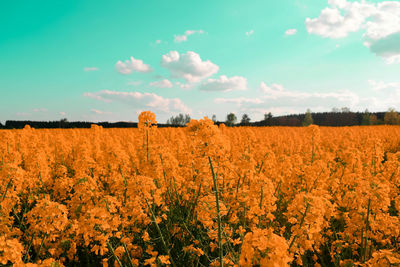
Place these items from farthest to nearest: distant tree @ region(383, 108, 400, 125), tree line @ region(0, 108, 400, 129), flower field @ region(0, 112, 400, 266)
→ distant tree @ region(383, 108, 400, 125), tree line @ region(0, 108, 400, 129), flower field @ region(0, 112, 400, 266)

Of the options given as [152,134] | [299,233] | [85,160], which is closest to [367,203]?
[299,233]

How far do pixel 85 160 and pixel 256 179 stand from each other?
13.4 feet

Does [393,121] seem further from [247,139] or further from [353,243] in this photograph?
[353,243]

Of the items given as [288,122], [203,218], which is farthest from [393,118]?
[203,218]

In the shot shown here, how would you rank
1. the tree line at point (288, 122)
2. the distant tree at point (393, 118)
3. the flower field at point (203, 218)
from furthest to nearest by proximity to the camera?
the distant tree at point (393, 118), the tree line at point (288, 122), the flower field at point (203, 218)

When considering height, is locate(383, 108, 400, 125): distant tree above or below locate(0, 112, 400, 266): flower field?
Result: above

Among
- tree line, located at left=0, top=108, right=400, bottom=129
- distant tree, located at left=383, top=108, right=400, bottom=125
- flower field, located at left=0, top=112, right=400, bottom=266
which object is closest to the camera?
flower field, located at left=0, top=112, right=400, bottom=266

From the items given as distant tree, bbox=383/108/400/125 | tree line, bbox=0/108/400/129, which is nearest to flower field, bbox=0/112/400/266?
tree line, bbox=0/108/400/129


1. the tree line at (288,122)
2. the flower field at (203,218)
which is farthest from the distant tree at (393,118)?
the flower field at (203,218)

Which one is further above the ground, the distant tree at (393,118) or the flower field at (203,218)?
the distant tree at (393,118)

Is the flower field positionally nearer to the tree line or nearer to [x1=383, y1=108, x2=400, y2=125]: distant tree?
the tree line

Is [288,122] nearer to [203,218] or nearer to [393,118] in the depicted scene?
[393,118]

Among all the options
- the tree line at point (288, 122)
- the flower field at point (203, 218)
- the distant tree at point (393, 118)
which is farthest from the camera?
the distant tree at point (393, 118)

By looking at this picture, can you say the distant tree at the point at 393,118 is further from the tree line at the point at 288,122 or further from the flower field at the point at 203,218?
the flower field at the point at 203,218
